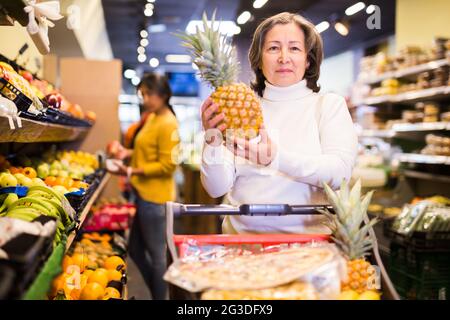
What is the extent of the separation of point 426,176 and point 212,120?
454 cm

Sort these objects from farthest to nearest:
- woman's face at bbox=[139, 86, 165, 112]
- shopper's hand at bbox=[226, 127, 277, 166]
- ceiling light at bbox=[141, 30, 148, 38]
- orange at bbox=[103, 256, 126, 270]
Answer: ceiling light at bbox=[141, 30, 148, 38]
woman's face at bbox=[139, 86, 165, 112]
orange at bbox=[103, 256, 126, 270]
shopper's hand at bbox=[226, 127, 277, 166]

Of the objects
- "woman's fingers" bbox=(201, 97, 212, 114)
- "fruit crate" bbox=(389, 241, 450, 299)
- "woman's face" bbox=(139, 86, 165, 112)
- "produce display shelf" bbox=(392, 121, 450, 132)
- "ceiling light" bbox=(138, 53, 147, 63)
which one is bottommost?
"fruit crate" bbox=(389, 241, 450, 299)

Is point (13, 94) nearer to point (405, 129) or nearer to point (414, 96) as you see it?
point (414, 96)

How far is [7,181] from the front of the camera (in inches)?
96.4

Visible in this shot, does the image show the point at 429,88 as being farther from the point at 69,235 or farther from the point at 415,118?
the point at 69,235

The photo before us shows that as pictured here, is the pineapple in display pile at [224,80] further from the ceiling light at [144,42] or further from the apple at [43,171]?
the ceiling light at [144,42]

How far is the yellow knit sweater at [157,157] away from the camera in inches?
171

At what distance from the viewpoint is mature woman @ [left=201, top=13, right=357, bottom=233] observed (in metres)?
1.97

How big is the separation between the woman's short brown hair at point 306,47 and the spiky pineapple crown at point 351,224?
0.70 metres

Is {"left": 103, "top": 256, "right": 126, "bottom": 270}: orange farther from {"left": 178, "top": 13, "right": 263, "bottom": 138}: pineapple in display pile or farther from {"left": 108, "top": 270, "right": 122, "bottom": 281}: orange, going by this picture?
{"left": 178, "top": 13, "right": 263, "bottom": 138}: pineapple in display pile

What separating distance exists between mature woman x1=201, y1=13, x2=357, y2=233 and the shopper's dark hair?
2.39m

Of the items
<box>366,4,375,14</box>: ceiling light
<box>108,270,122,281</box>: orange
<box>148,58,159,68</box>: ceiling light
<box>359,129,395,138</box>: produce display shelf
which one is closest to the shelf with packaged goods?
<box>359,129,395,138</box>: produce display shelf

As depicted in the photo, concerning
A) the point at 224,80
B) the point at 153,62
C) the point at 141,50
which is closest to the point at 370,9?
the point at 224,80

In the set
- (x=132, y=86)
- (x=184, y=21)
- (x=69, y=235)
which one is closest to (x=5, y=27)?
(x=69, y=235)
